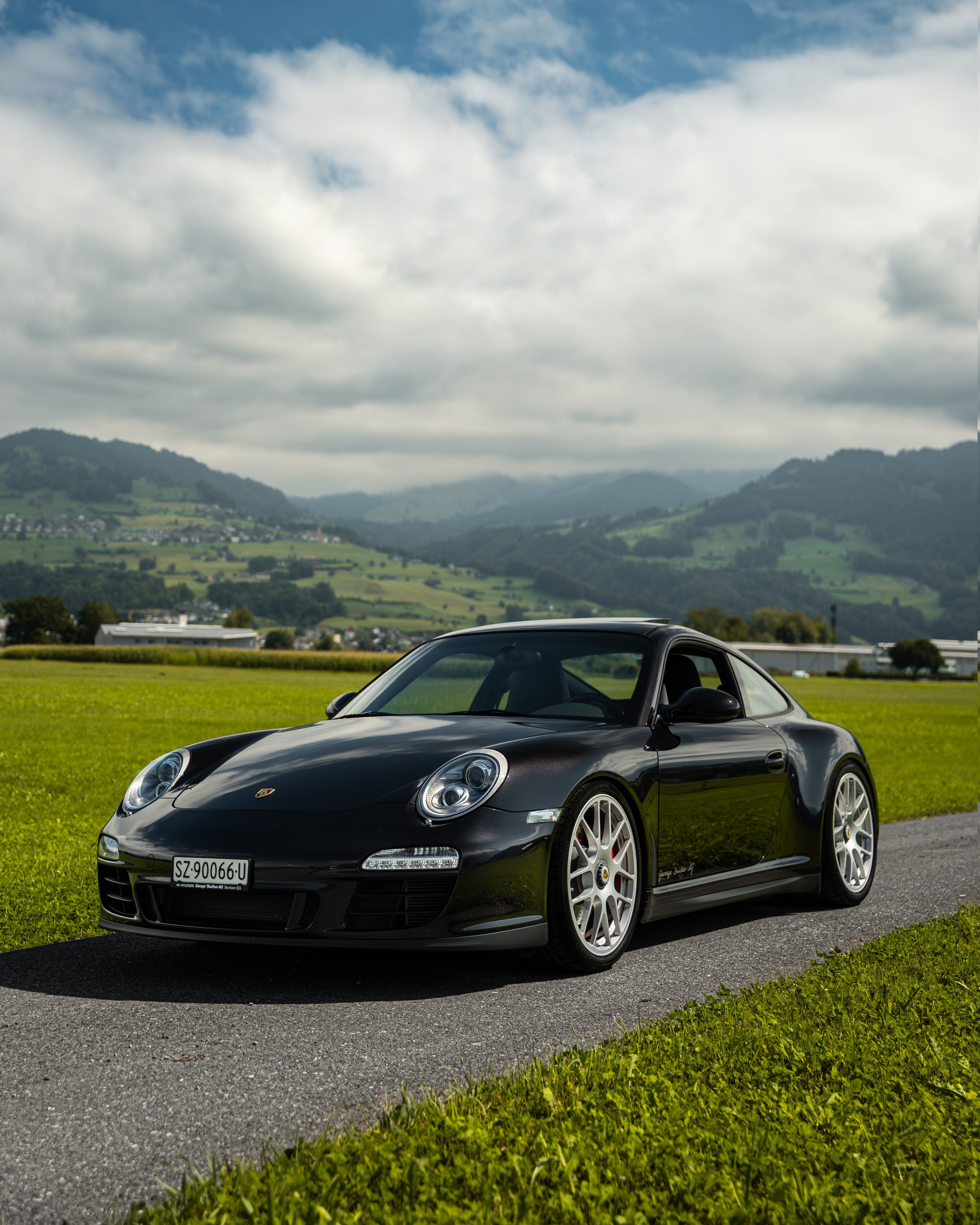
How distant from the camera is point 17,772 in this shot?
42.5 ft

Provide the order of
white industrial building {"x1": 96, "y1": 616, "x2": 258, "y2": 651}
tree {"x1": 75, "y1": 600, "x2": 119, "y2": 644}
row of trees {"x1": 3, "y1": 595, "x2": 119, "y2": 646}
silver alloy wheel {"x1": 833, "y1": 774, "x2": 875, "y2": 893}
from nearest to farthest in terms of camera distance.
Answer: silver alloy wheel {"x1": 833, "y1": 774, "x2": 875, "y2": 893} → row of trees {"x1": 3, "y1": 595, "x2": 119, "y2": 646} → tree {"x1": 75, "y1": 600, "x2": 119, "y2": 644} → white industrial building {"x1": 96, "y1": 616, "x2": 258, "y2": 651}

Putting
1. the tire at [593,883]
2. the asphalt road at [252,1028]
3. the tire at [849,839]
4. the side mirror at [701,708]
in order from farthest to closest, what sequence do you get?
the tire at [849,839], the side mirror at [701,708], the tire at [593,883], the asphalt road at [252,1028]

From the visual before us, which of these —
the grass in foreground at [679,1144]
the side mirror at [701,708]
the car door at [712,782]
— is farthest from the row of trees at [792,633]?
the grass in foreground at [679,1144]

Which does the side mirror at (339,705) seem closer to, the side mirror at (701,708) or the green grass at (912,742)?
the side mirror at (701,708)

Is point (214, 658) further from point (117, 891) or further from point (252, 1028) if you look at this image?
point (252, 1028)

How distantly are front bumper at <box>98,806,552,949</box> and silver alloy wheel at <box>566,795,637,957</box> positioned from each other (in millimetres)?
230

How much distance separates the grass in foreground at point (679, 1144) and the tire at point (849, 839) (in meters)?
2.75

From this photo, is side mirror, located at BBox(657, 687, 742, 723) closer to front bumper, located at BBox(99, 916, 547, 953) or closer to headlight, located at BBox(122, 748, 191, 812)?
front bumper, located at BBox(99, 916, 547, 953)

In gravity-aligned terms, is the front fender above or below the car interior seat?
below

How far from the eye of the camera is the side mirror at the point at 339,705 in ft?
22.0

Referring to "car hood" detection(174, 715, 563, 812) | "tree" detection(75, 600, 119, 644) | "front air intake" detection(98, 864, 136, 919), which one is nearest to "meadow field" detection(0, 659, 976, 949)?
"front air intake" detection(98, 864, 136, 919)

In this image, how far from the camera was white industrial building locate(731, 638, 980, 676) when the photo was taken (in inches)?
5315

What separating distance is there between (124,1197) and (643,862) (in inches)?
122

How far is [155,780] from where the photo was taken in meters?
5.59
